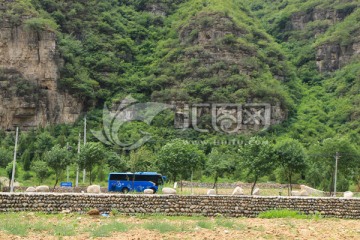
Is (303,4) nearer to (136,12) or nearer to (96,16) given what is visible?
(136,12)

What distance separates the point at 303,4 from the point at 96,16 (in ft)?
161

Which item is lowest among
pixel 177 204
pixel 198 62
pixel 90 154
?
pixel 177 204

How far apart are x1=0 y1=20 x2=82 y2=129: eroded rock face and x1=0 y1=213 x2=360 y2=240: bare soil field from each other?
55471 mm

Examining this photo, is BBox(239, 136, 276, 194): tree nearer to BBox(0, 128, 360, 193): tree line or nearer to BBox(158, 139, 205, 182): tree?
BBox(0, 128, 360, 193): tree line

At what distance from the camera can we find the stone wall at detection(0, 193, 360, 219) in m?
18.0

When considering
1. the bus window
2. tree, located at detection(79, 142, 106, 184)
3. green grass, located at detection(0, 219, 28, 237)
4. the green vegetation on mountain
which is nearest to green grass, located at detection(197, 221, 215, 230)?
green grass, located at detection(0, 219, 28, 237)

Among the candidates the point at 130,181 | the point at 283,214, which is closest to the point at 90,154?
the point at 130,181

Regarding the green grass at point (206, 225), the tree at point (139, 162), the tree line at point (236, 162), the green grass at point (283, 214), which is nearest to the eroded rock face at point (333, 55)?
the tree line at point (236, 162)

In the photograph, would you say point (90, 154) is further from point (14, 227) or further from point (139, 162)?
point (14, 227)

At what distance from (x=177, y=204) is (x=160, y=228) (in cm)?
432

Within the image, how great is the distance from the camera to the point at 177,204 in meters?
18.5

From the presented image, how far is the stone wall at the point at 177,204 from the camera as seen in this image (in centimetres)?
1800

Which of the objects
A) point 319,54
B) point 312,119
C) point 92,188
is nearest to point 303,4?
point 319,54

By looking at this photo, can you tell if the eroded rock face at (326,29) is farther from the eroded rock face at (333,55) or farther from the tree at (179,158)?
the tree at (179,158)
